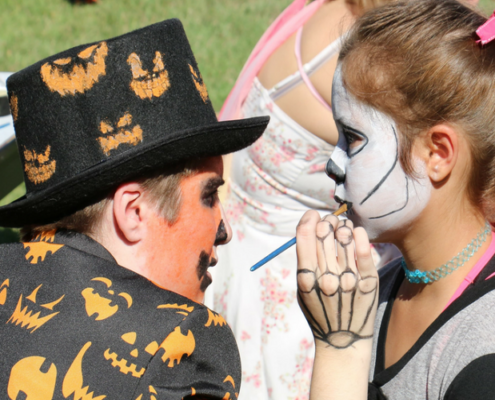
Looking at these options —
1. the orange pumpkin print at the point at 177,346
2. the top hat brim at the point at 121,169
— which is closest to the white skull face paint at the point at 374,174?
the top hat brim at the point at 121,169

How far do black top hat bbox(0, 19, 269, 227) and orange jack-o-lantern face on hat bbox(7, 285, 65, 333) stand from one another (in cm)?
25

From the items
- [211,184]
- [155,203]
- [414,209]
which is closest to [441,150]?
[414,209]

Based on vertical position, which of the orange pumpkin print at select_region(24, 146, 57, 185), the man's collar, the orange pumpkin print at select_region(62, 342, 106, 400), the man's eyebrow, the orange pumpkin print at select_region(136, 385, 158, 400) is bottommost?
the orange pumpkin print at select_region(136, 385, 158, 400)

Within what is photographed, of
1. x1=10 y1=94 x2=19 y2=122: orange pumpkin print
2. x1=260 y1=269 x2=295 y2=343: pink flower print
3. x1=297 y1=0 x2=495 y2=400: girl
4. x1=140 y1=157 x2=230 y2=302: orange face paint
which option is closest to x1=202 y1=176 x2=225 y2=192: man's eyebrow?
x1=140 y1=157 x2=230 y2=302: orange face paint

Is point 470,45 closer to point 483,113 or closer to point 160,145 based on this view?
point 483,113

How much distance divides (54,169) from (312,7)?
1322mm

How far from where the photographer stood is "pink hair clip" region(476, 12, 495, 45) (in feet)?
4.18

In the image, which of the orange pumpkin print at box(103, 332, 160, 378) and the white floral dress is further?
the white floral dress

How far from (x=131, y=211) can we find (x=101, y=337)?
34cm

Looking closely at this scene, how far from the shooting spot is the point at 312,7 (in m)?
2.22

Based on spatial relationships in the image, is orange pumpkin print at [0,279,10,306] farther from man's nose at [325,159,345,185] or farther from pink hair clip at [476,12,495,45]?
pink hair clip at [476,12,495,45]

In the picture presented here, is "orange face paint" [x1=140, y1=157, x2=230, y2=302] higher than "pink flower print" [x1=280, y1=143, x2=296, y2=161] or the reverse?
the reverse

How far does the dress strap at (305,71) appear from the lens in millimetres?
2018

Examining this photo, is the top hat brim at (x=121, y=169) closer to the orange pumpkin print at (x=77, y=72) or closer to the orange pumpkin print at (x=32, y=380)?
the orange pumpkin print at (x=77, y=72)
